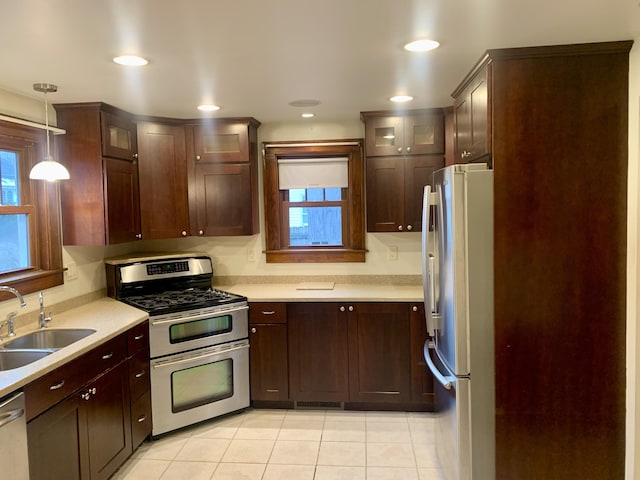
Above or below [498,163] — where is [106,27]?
above

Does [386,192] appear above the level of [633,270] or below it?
above

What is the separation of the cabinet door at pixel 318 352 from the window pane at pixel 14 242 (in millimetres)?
1784

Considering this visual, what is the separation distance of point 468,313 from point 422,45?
4.10ft

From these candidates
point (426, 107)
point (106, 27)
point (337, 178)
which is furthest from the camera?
point (337, 178)

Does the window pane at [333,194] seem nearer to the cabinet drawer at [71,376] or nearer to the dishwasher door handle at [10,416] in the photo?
the cabinet drawer at [71,376]

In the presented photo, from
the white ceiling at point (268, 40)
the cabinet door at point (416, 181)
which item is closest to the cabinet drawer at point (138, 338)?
the white ceiling at point (268, 40)

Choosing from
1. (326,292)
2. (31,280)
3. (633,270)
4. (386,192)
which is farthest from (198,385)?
(633,270)

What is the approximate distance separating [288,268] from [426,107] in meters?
1.75

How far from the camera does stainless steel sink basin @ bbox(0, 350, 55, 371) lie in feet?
7.80

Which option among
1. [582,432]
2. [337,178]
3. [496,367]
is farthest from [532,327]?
[337,178]

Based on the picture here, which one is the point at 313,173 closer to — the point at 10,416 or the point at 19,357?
the point at 19,357

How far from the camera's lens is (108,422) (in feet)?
8.54

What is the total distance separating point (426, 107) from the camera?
3508 millimetres

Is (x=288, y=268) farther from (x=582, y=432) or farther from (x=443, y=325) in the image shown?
(x=582, y=432)
